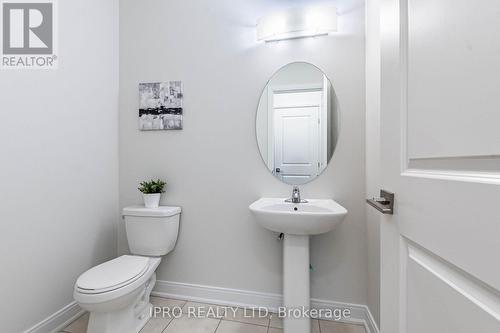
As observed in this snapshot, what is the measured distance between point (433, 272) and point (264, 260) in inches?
52.4

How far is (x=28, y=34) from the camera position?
55.4 inches

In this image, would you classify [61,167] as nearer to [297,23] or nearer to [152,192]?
[152,192]

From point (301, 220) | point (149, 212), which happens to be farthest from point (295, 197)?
point (149, 212)

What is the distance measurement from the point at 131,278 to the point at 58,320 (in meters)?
0.68

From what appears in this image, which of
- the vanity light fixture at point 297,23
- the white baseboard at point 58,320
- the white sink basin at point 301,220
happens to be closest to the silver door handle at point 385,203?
the white sink basin at point 301,220

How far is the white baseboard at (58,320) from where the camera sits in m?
1.36

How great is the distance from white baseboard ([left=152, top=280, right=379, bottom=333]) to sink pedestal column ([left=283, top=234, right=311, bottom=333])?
0.31 m

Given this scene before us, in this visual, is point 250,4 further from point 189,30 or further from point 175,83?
point 175,83

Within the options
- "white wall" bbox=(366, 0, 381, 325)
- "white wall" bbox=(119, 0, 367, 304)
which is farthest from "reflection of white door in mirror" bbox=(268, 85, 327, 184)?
"white wall" bbox=(366, 0, 381, 325)

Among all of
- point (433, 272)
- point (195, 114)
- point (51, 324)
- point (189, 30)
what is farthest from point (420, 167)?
point (51, 324)

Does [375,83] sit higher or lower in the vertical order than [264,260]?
higher

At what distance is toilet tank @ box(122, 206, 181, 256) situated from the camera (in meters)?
1.65

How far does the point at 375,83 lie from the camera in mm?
1312

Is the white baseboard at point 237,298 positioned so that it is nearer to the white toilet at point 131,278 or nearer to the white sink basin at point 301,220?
the white toilet at point 131,278
